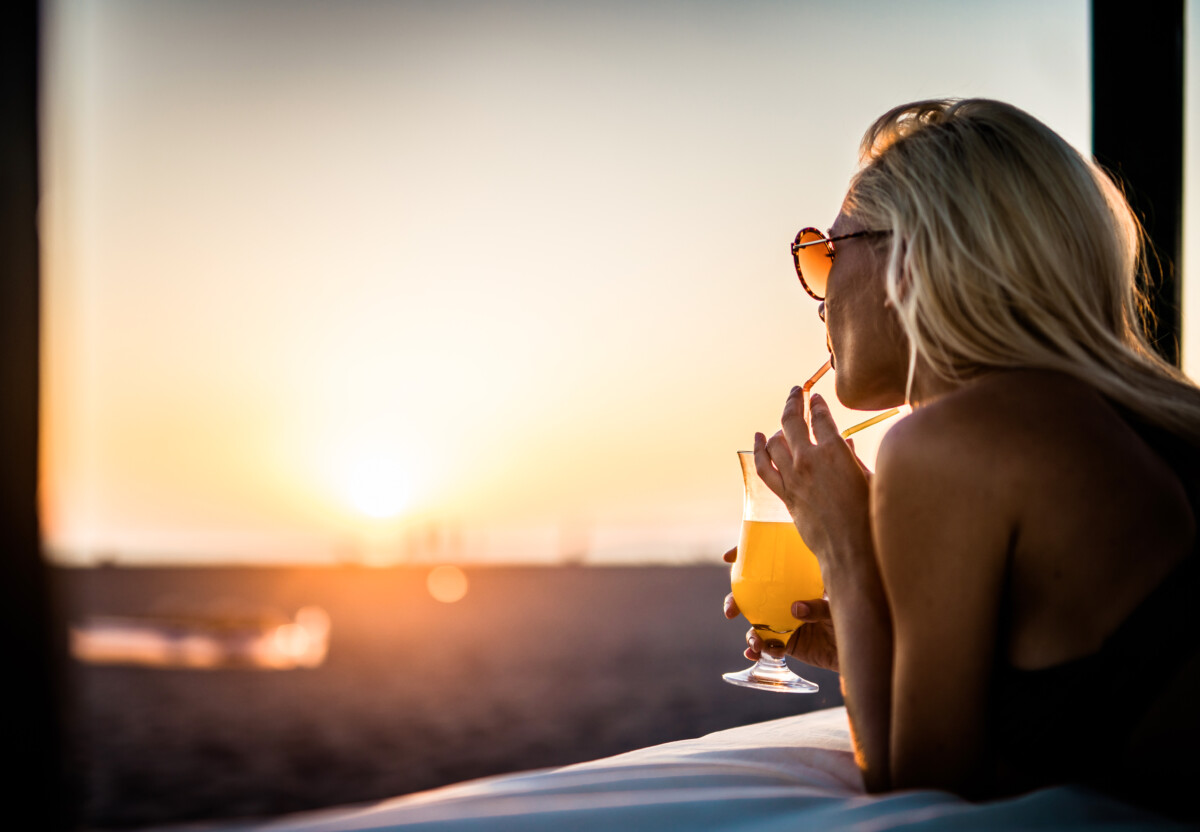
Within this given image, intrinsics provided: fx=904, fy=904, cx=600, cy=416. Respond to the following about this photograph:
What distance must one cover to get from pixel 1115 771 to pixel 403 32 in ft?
19.4

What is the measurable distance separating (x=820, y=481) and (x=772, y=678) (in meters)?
0.64

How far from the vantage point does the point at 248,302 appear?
55.9 feet

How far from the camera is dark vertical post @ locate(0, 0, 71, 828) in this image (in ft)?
3.74

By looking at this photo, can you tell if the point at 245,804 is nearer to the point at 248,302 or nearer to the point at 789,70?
the point at 789,70

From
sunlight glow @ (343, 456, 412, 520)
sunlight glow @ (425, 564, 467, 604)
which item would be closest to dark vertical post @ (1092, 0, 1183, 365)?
sunlight glow @ (343, 456, 412, 520)

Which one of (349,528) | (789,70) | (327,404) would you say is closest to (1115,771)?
(789,70)

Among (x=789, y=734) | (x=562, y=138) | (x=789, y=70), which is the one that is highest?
(x=562, y=138)

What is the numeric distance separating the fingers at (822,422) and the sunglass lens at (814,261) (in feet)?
1.01

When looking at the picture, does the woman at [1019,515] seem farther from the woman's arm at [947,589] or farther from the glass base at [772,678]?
the glass base at [772,678]

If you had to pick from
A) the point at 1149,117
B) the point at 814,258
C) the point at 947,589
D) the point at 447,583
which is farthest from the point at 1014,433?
the point at 447,583

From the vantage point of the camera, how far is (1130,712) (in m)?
1.13

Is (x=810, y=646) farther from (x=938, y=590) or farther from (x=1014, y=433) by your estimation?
(x=1014, y=433)

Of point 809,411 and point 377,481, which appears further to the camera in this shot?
point 377,481

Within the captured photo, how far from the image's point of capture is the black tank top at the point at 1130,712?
1.11 m
